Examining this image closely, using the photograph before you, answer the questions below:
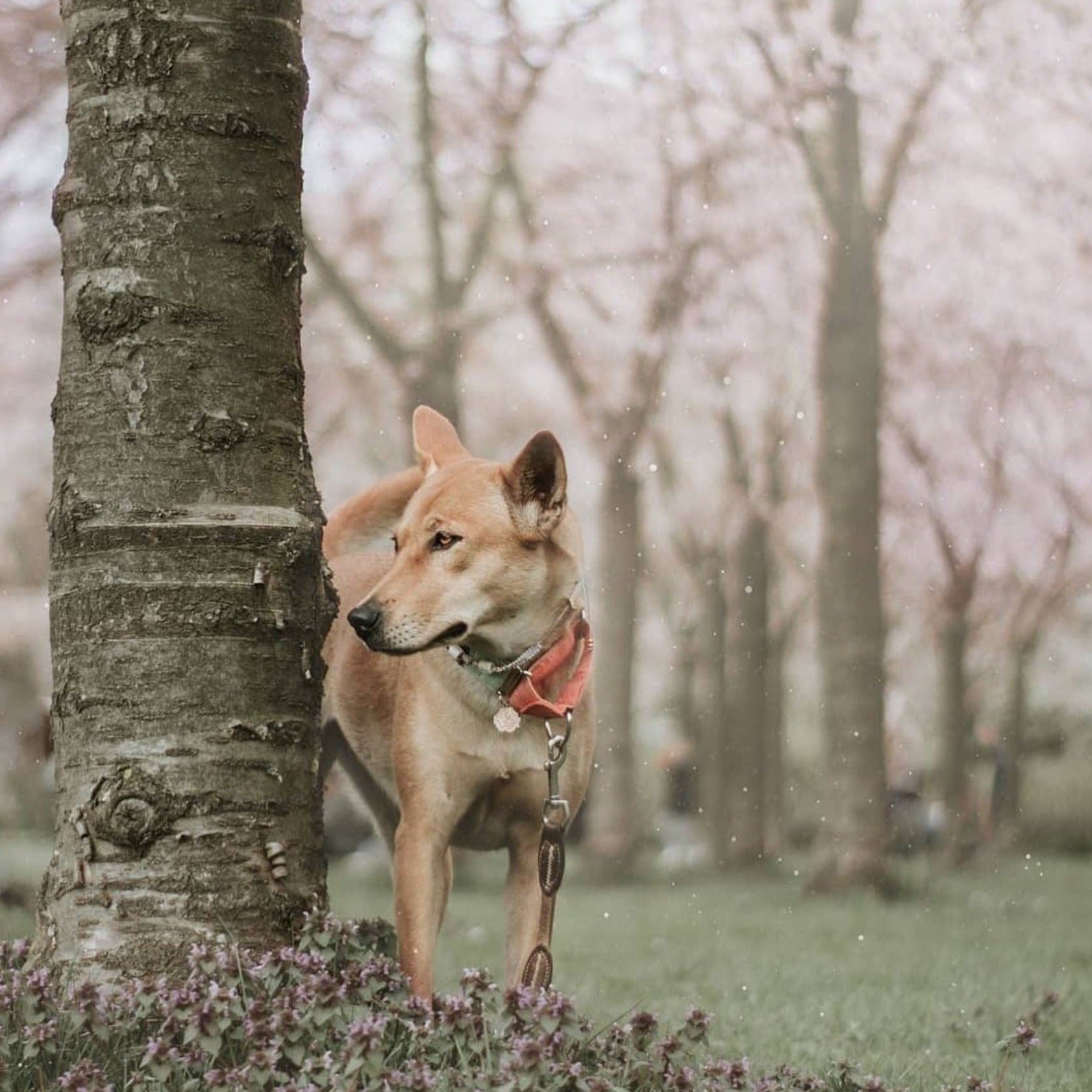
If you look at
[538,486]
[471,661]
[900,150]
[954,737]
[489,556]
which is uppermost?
[900,150]

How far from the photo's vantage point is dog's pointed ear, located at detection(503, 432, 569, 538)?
12.8 feet

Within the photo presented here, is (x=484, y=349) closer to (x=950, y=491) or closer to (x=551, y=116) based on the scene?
(x=551, y=116)

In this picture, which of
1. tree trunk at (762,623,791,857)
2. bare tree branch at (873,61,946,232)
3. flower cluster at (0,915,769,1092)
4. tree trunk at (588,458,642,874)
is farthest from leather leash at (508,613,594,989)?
tree trunk at (762,623,791,857)

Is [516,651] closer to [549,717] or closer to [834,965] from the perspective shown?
[549,717]

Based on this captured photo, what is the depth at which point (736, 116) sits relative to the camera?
14.9 metres

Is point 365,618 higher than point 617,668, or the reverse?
point 365,618

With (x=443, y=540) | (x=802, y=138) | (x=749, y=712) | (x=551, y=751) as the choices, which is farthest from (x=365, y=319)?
(x=551, y=751)

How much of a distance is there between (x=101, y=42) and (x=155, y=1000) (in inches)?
85.6

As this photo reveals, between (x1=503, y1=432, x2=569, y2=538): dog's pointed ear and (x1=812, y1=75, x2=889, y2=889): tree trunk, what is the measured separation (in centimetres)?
804

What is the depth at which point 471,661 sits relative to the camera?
4078mm

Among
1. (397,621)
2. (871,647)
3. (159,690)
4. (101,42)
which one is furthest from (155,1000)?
(871,647)

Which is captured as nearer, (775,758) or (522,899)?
(522,899)

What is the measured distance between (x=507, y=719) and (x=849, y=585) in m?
8.13

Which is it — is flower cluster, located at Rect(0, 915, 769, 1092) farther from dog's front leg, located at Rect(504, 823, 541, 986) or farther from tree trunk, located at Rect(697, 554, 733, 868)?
tree trunk, located at Rect(697, 554, 733, 868)
